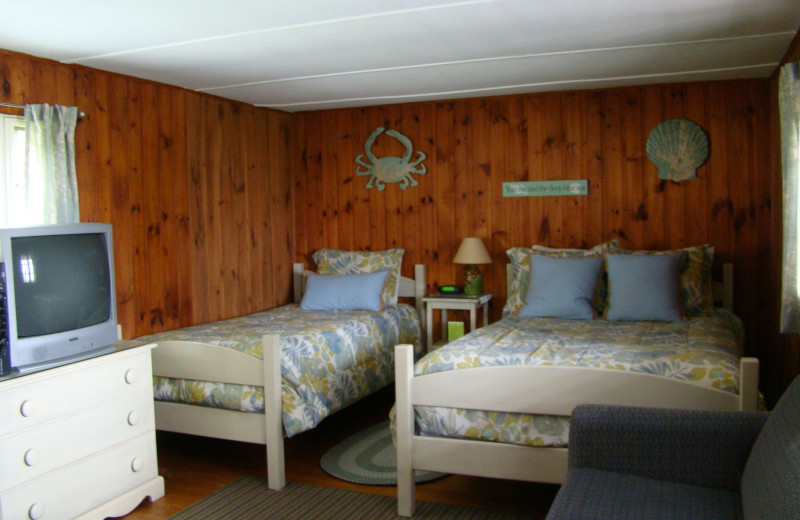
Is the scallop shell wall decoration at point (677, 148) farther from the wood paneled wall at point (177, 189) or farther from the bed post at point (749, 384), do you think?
the wood paneled wall at point (177, 189)

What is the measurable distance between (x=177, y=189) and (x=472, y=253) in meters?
1.88

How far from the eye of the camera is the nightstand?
451cm

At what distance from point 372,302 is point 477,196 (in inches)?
41.4

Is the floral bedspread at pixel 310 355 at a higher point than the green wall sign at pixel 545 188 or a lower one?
lower

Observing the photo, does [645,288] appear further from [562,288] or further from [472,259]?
[472,259]

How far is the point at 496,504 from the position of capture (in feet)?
9.53

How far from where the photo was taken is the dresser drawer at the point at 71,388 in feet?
8.02

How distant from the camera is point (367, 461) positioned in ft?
11.2

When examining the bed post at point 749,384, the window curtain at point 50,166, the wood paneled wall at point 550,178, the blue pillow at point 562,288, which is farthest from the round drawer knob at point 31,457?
the wood paneled wall at point 550,178

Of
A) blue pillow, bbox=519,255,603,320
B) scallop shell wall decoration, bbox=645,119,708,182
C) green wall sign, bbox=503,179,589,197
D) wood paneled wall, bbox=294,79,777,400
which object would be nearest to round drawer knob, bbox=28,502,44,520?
blue pillow, bbox=519,255,603,320

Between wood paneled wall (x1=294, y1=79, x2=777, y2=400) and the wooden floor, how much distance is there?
4.87 ft

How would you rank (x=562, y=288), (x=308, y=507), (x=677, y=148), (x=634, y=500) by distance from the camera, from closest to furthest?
(x=634, y=500) → (x=308, y=507) → (x=562, y=288) → (x=677, y=148)

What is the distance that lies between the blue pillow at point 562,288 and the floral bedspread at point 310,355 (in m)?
0.90

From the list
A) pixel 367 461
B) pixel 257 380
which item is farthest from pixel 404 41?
pixel 367 461
